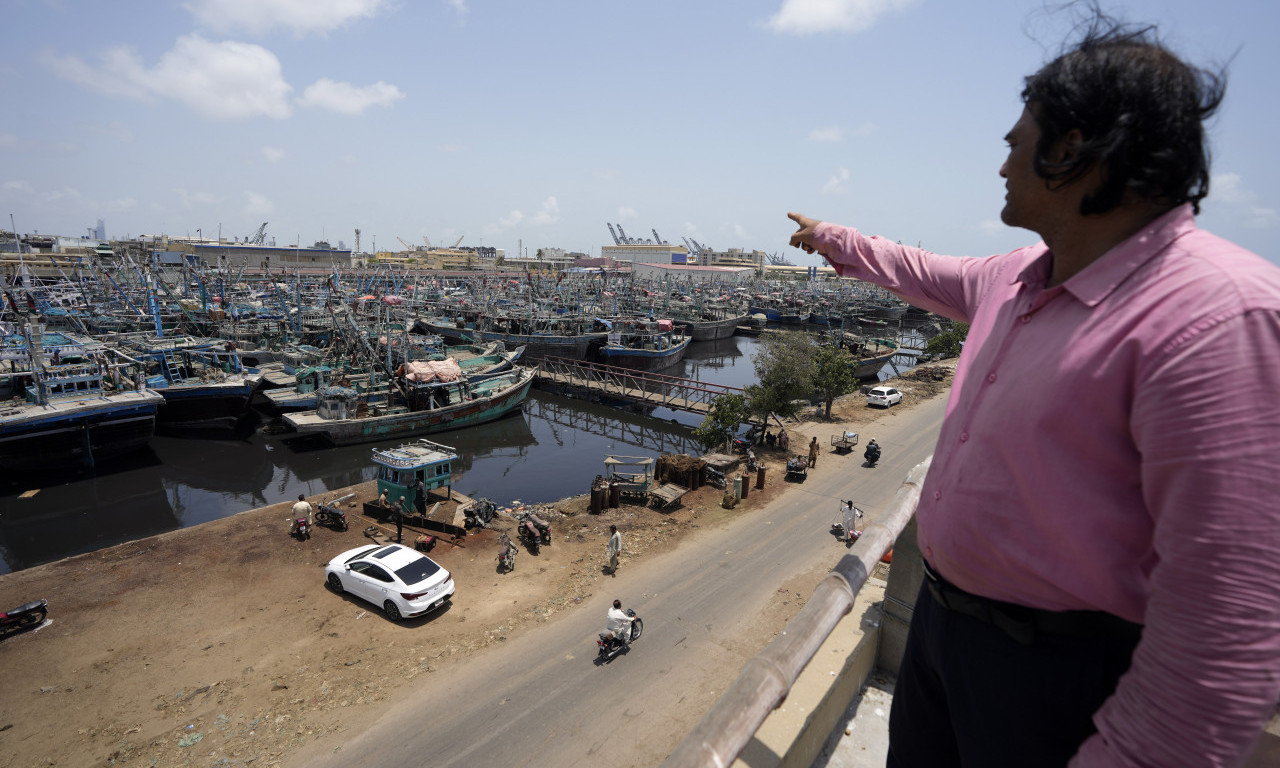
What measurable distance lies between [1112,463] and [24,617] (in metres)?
15.4

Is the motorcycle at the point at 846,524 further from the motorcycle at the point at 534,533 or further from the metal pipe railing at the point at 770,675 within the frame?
the metal pipe railing at the point at 770,675

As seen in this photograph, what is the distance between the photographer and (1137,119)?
1.02 m

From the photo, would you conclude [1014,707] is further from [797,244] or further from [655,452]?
[655,452]

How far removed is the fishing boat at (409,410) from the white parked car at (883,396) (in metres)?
16.2

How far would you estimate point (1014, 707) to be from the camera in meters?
1.26

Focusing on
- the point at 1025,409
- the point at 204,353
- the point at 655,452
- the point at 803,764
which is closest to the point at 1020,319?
the point at 1025,409

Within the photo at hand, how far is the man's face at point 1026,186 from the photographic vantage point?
1.18 meters

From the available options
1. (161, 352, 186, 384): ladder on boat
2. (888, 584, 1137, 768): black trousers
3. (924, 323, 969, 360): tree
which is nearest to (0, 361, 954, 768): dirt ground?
(888, 584, 1137, 768): black trousers

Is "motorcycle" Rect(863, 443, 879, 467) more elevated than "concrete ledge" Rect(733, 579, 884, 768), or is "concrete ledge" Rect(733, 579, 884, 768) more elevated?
"concrete ledge" Rect(733, 579, 884, 768)

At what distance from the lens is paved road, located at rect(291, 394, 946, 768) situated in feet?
25.7

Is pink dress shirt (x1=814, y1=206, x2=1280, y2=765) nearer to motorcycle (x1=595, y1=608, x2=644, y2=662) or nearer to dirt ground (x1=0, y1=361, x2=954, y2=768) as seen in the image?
motorcycle (x1=595, y1=608, x2=644, y2=662)

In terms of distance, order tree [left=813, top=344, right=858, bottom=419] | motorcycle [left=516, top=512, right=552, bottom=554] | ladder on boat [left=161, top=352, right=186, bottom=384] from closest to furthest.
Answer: motorcycle [left=516, top=512, right=552, bottom=554]
tree [left=813, top=344, right=858, bottom=419]
ladder on boat [left=161, top=352, right=186, bottom=384]

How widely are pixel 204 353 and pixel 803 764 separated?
31.6 meters

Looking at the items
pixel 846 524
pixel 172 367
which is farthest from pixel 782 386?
pixel 172 367
